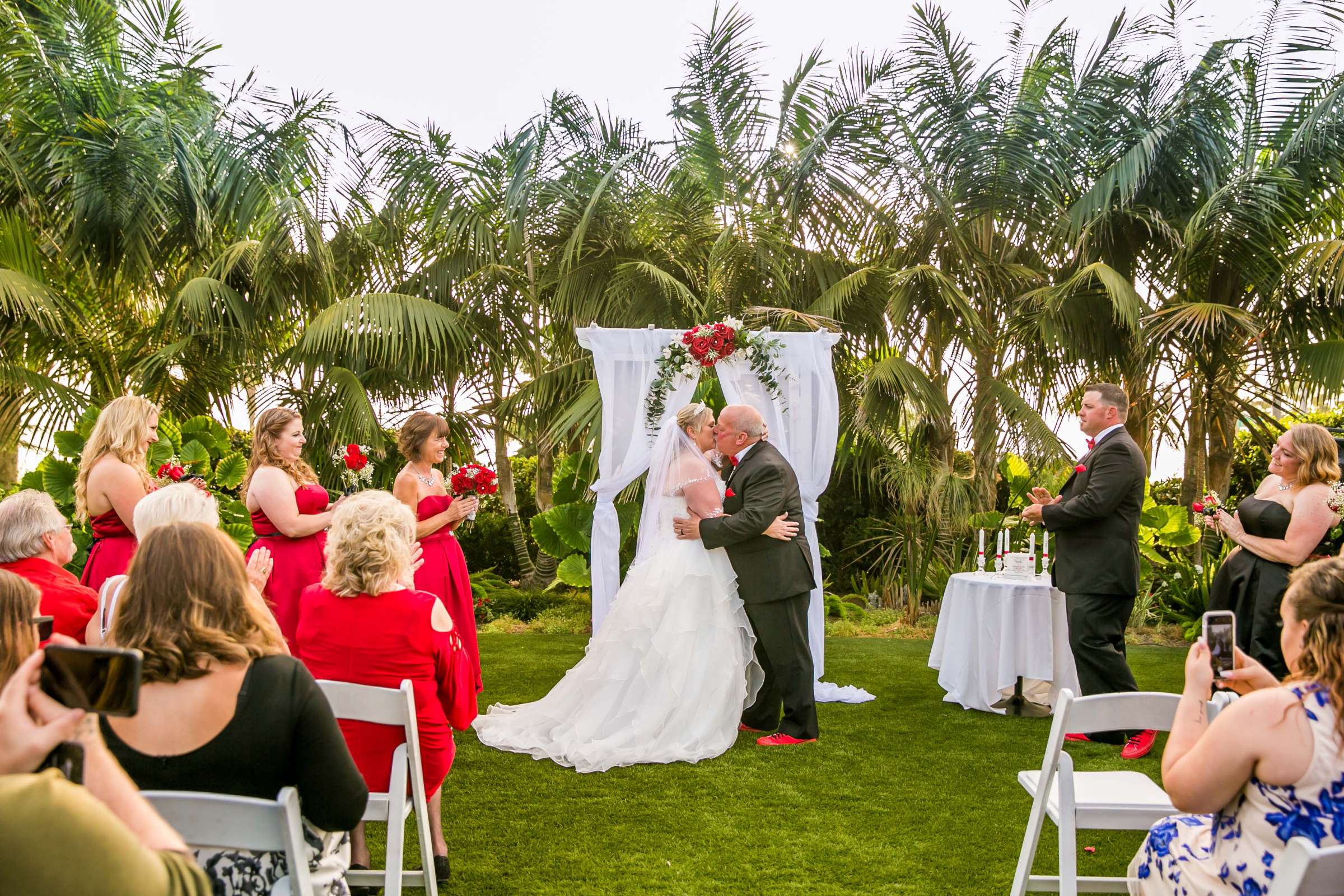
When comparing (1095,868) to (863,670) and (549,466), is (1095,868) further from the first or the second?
Result: (549,466)

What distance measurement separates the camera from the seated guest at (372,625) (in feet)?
10.0

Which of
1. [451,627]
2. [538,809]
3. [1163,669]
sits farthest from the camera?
[1163,669]

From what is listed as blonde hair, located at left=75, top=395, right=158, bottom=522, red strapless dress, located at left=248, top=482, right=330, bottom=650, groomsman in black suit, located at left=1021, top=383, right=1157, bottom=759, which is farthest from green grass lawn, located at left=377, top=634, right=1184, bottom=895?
blonde hair, located at left=75, top=395, right=158, bottom=522

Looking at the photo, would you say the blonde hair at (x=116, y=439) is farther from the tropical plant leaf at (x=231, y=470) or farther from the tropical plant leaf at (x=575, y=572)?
the tropical plant leaf at (x=575, y=572)

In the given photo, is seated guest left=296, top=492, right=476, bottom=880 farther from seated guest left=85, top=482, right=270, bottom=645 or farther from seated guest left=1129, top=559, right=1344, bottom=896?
seated guest left=1129, top=559, right=1344, bottom=896

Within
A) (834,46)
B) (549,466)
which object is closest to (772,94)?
(834,46)

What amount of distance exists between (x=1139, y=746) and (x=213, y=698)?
4492 mm

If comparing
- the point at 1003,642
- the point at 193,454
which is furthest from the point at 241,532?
the point at 1003,642

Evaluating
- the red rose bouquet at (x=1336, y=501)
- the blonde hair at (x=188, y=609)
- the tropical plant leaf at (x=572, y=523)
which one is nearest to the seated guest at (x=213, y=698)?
the blonde hair at (x=188, y=609)

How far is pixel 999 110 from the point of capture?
359 inches

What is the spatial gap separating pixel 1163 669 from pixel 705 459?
401 centimetres

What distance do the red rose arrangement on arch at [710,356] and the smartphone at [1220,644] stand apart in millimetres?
Result: 4000

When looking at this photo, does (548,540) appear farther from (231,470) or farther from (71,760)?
(71,760)

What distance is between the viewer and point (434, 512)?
16.7ft
